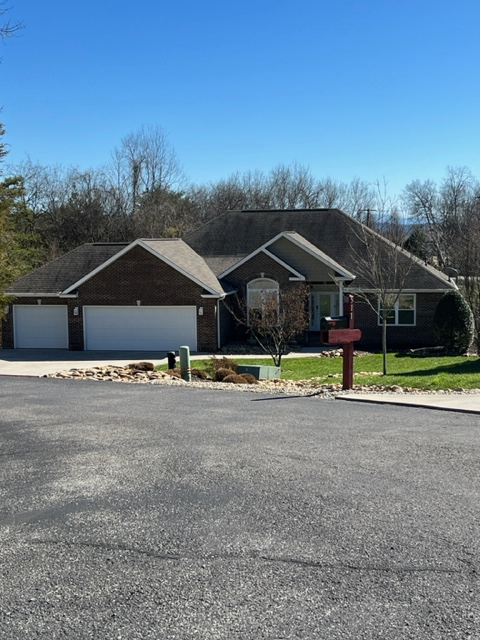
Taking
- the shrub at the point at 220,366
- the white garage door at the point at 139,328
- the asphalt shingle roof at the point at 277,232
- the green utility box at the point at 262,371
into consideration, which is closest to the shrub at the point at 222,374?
the shrub at the point at 220,366

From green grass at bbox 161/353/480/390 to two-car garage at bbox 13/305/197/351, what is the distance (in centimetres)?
353

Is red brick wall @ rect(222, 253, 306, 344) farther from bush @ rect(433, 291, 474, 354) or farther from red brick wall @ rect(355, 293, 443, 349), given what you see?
bush @ rect(433, 291, 474, 354)

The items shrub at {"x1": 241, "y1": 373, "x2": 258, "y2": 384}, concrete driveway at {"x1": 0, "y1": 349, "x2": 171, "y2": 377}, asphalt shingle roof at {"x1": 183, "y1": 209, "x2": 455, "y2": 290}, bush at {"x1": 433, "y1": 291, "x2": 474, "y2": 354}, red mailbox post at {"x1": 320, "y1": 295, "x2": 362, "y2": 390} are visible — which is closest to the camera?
red mailbox post at {"x1": 320, "y1": 295, "x2": 362, "y2": 390}

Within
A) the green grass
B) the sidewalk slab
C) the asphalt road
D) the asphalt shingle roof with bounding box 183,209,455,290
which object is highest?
the asphalt shingle roof with bounding box 183,209,455,290

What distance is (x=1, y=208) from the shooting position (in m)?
21.2

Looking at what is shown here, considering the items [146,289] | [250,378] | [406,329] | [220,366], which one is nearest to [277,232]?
[406,329]

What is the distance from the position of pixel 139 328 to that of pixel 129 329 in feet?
1.46

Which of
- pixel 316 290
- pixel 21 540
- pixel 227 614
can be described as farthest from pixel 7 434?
pixel 316 290

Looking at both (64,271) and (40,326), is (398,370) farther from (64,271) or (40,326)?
(64,271)

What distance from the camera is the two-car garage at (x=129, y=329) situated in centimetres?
2825

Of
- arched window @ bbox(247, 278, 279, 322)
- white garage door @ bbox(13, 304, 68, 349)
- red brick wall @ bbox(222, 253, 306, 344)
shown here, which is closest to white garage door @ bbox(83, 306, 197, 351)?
white garage door @ bbox(13, 304, 68, 349)

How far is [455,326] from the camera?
26406 millimetres

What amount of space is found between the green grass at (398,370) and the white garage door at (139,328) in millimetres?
3401

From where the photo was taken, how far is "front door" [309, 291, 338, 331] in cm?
3134
